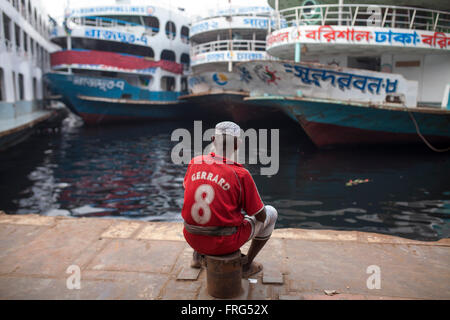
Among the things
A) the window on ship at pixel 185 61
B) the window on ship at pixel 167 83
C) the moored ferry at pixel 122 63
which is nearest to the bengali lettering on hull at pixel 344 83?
the moored ferry at pixel 122 63

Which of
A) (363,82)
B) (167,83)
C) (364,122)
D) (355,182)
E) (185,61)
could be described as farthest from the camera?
(185,61)

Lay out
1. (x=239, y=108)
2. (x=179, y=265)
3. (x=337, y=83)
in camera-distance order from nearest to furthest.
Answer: (x=179, y=265) → (x=337, y=83) → (x=239, y=108)

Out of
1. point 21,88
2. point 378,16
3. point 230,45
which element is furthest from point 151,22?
point 378,16

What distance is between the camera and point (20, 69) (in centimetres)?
1755

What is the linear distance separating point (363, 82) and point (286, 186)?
437cm

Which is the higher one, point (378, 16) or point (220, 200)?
point (378, 16)

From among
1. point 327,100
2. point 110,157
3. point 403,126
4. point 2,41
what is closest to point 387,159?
point 403,126

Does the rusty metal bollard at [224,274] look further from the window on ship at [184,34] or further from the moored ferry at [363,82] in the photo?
the window on ship at [184,34]

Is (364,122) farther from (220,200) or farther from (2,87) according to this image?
(2,87)

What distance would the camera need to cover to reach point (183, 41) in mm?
22656

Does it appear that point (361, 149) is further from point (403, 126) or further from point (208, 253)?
point (208, 253)

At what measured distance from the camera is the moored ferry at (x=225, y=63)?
627 inches

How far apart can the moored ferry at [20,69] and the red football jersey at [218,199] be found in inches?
420

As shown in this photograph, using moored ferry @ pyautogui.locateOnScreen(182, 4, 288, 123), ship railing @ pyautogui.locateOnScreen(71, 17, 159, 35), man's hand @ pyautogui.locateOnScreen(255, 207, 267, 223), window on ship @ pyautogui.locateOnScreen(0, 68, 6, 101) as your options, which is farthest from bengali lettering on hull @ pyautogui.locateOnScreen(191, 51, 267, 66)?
man's hand @ pyautogui.locateOnScreen(255, 207, 267, 223)
